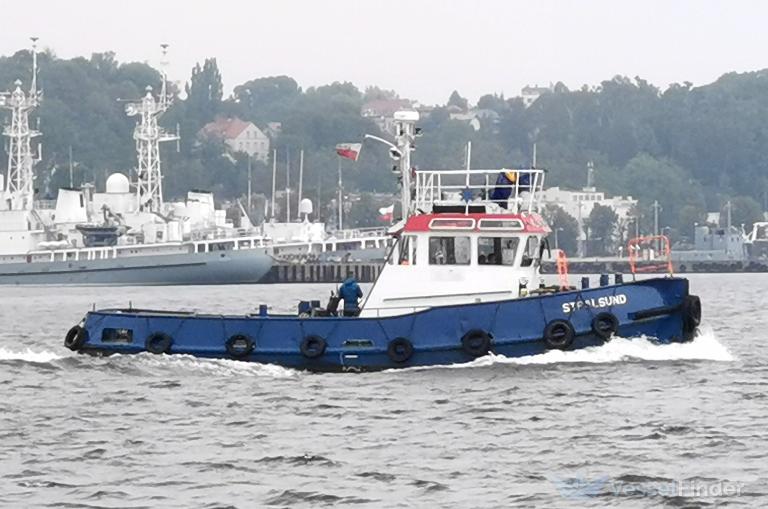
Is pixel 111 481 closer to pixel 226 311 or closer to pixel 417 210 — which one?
pixel 417 210

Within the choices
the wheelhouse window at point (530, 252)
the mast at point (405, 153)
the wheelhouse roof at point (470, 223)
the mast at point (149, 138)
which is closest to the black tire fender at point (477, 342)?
the wheelhouse window at point (530, 252)

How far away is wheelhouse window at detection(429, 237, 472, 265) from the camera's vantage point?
4116cm

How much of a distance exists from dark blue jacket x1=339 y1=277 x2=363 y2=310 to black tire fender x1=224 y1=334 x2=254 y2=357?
2.18 meters

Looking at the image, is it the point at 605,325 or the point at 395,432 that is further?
the point at 605,325

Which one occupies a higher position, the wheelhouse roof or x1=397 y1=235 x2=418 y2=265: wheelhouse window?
the wheelhouse roof

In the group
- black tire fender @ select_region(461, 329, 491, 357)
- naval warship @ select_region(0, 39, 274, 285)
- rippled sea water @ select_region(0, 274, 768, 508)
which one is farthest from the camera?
naval warship @ select_region(0, 39, 274, 285)

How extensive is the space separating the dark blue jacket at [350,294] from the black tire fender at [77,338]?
569cm

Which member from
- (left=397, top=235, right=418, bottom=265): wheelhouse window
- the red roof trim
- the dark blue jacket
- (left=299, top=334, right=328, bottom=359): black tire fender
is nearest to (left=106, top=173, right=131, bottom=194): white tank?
the dark blue jacket

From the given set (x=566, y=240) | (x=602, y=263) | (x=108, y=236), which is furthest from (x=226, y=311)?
(x=566, y=240)

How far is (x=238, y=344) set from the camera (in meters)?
41.1

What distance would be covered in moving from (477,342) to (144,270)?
8193 cm

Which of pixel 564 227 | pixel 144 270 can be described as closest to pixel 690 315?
pixel 144 270

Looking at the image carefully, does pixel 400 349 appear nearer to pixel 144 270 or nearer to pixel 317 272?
pixel 144 270

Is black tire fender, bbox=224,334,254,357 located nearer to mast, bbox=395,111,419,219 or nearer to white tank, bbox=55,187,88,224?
mast, bbox=395,111,419,219
